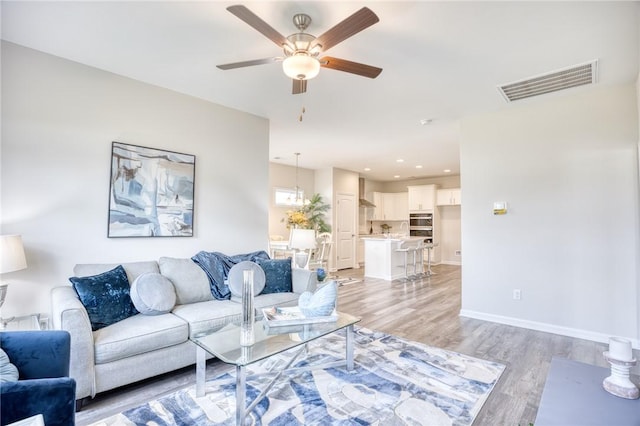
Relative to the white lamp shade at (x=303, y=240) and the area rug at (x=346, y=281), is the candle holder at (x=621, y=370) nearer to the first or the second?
the white lamp shade at (x=303, y=240)

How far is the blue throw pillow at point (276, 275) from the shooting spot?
3.41 meters

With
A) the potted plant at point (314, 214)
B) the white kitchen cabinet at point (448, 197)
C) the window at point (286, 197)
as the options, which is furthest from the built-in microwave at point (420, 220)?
the window at point (286, 197)

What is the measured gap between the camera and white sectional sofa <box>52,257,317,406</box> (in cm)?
204

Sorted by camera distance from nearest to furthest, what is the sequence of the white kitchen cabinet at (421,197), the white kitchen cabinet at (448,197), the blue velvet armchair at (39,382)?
the blue velvet armchair at (39,382) < the white kitchen cabinet at (448,197) < the white kitchen cabinet at (421,197)

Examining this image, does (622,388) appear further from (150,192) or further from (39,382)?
(150,192)

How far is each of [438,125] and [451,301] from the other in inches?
109

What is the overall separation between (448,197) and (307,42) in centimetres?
812

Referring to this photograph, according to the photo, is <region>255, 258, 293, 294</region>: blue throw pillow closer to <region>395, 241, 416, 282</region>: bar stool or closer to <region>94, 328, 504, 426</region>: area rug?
<region>94, 328, 504, 426</region>: area rug

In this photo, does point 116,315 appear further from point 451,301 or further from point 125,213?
point 451,301

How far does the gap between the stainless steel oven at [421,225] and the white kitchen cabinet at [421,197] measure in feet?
0.71

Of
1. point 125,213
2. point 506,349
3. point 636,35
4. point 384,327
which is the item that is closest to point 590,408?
point 506,349

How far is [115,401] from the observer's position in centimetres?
217

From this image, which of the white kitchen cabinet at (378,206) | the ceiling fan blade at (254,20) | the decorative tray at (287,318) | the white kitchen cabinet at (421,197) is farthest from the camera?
the white kitchen cabinet at (378,206)

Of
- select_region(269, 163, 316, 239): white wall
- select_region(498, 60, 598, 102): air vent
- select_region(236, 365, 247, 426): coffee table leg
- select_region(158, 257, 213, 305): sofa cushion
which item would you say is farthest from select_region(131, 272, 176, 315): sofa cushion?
select_region(269, 163, 316, 239): white wall
